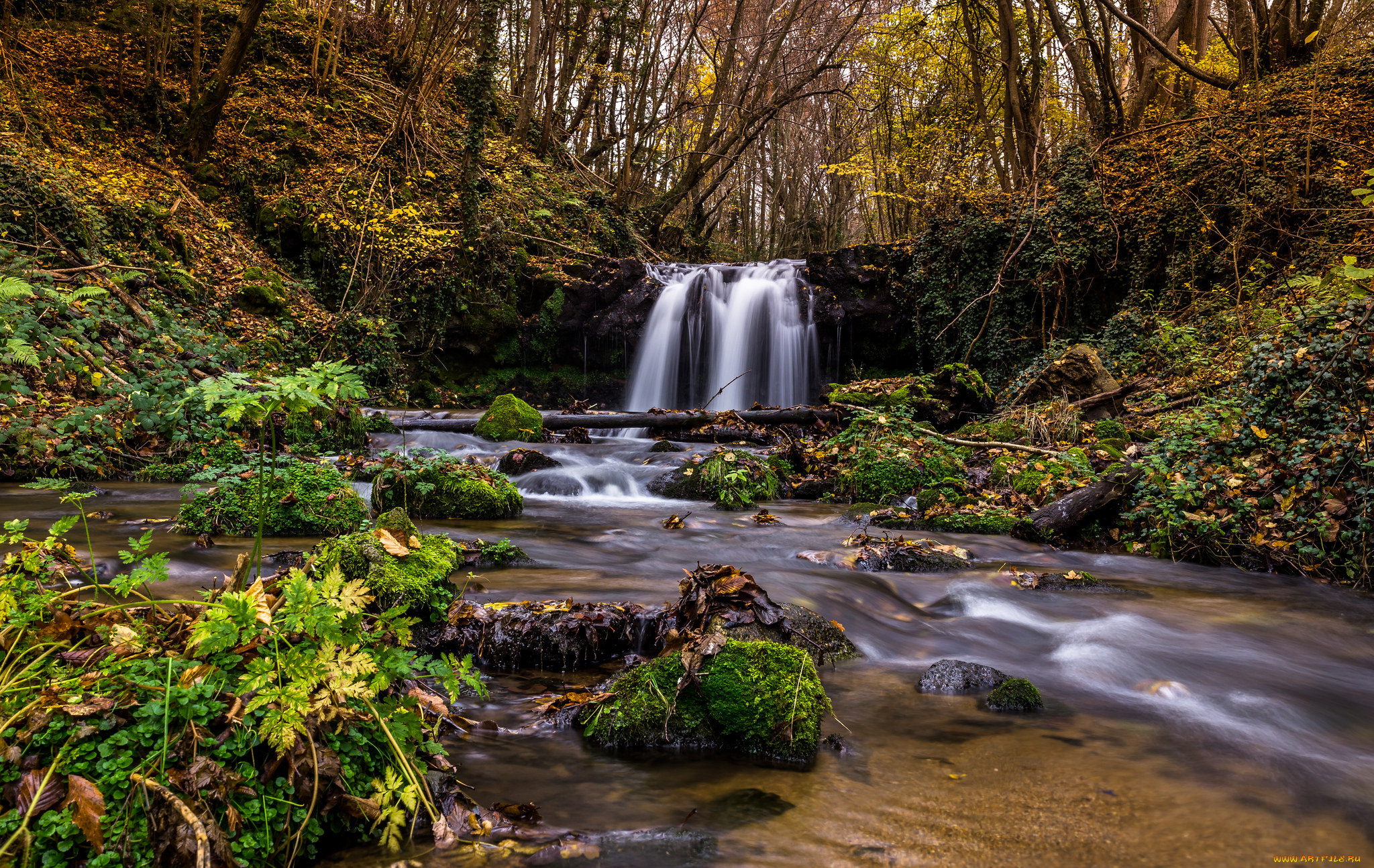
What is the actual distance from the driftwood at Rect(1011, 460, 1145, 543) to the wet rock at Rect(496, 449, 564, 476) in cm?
608

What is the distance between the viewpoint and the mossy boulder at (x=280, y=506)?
5.76 metres

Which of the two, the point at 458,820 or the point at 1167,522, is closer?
the point at 458,820

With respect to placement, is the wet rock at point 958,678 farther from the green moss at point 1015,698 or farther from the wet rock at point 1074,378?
the wet rock at point 1074,378

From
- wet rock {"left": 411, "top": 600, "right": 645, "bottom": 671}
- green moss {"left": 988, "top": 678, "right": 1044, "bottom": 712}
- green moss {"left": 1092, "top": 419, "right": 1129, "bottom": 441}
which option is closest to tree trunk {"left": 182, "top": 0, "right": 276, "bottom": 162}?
wet rock {"left": 411, "top": 600, "right": 645, "bottom": 671}

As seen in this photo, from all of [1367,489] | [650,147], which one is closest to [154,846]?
[1367,489]

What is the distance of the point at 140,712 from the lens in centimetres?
182

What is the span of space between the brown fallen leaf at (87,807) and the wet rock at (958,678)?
330 cm

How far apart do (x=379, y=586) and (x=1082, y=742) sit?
3382 millimetres

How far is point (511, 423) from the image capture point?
1172 cm

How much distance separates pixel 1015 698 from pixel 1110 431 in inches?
275

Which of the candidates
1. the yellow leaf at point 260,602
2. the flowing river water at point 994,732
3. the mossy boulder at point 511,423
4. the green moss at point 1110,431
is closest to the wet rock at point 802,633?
the flowing river water at point 994,732

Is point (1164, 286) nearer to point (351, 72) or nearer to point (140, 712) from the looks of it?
point (140, 712)

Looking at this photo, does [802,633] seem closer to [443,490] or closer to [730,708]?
[730,708]

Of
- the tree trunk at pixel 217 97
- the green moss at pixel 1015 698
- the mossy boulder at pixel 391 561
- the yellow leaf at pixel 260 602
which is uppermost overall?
the tree trunk at pixel 217 97
